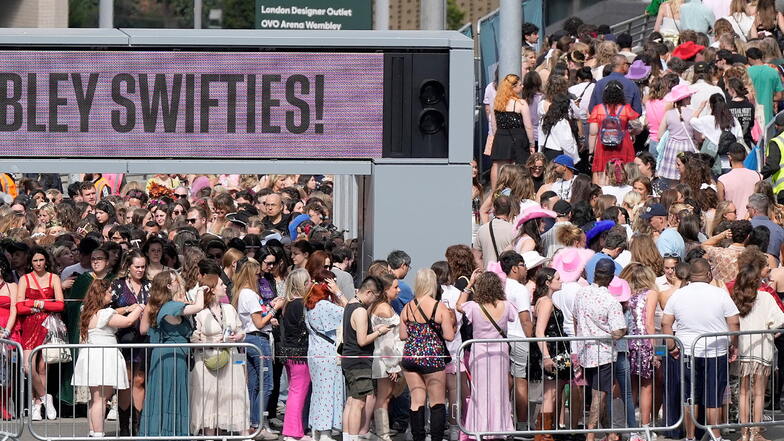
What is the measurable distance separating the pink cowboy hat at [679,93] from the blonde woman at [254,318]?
6320mm

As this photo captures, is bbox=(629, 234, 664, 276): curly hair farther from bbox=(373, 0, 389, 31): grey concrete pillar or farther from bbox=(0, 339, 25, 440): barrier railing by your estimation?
bbox=(373, 0, 389, 31): grey concrete pillar

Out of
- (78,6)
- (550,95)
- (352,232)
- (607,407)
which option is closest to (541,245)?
(607,407)

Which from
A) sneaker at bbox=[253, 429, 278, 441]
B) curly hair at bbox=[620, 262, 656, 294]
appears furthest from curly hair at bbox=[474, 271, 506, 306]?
sneaker at bbox=[253, 429, 278, 441]

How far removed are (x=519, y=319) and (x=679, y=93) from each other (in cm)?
595

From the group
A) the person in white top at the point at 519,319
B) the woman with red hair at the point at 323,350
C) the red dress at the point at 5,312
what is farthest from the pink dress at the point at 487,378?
the red dress at the point at 5,312

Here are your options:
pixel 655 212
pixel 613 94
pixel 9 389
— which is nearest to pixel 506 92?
pixel 613 94

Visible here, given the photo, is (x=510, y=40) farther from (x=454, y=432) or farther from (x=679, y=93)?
(x=454, y=432)

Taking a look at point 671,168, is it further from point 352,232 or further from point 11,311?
point 11,311

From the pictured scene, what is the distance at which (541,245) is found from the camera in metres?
14.5

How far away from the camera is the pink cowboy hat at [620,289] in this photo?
12.7 m

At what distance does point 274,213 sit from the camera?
1758cm

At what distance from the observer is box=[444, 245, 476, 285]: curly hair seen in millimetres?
12961

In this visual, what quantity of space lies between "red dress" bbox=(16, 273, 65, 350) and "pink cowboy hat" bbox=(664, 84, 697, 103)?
744 cm

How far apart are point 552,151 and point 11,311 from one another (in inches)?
279
